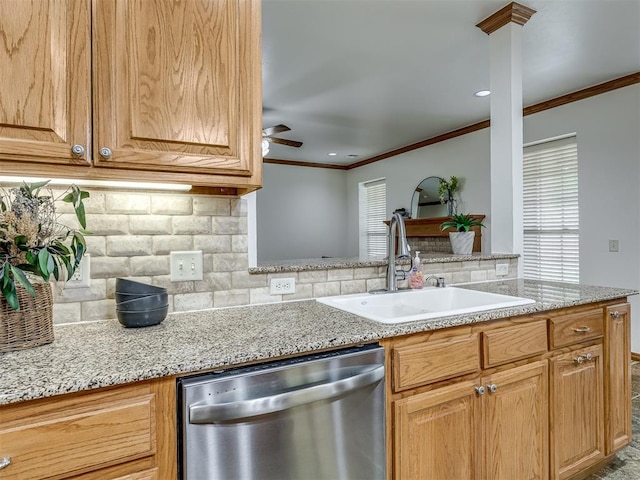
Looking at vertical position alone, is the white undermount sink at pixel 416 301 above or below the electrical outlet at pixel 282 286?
below

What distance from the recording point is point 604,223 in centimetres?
344

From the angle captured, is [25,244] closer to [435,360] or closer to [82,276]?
[82,276]

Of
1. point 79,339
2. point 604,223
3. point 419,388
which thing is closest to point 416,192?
point 604,223

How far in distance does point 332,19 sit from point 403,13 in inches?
17.6

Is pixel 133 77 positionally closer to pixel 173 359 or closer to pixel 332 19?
pixel 173 359

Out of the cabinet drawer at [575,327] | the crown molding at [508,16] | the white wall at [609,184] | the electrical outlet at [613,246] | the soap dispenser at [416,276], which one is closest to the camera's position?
the cabinet drawer at [575,327]

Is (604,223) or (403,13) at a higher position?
(403,13)

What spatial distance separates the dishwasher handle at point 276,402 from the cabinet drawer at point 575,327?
2.95 ft

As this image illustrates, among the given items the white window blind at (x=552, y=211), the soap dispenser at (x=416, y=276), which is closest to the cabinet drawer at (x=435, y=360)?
the soap dispenser at (x=416, y=276)

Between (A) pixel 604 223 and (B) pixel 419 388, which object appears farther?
(A) pixel 604 223

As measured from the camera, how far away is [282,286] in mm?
1643

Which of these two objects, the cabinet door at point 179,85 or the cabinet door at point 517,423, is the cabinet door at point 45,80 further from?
the cabinet door at point 517,423

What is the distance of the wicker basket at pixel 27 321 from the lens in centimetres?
98

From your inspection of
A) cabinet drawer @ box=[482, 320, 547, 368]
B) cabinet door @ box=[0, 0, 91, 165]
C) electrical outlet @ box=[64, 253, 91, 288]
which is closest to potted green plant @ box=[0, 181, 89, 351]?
cabinet door @ box=[0, 0, 91, 165]
